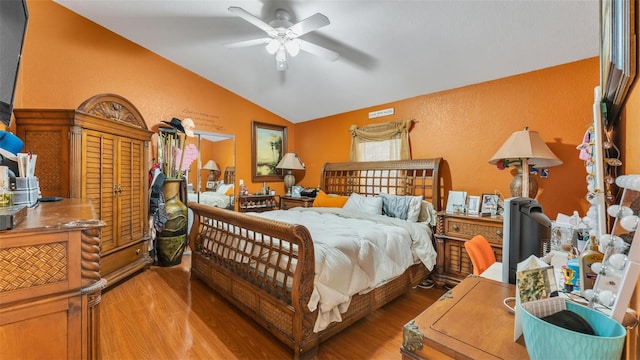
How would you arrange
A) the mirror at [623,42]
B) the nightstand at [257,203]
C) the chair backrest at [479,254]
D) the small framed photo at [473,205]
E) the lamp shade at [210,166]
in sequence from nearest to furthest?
the mirror at [623,42], the chair backrest at [479,254], the small framed photo at [473,205], the lamp shade at [210,166], the nightstand at [257,203]

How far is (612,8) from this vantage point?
71 cm

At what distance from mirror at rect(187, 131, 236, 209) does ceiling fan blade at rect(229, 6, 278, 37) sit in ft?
8.42

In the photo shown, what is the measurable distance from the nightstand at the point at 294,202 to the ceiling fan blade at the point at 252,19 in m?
2.70

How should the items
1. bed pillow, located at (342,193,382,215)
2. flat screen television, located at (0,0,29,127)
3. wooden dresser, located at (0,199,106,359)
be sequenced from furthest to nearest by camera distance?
bed pillow, located at (342,193,382,215)
flat screen television, located at (0,0,29,127)
wooden dresser, located at (0,199,106,359)

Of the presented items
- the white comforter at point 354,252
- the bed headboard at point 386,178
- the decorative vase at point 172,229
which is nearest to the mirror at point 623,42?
the white comforter at point 354,252

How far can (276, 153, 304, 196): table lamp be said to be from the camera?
16.4 ft

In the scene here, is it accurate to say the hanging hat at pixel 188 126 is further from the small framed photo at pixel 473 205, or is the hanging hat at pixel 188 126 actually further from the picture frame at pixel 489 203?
the picture frame at pixel 489 203

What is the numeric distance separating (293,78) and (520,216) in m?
3.43

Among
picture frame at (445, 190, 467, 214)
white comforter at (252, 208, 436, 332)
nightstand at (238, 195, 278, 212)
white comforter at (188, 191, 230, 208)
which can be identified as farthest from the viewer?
nightstand at (238, 195, 278, 212)

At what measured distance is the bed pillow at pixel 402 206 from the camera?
10.5 feet

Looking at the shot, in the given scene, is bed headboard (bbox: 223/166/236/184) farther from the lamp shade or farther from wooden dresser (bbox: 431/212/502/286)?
wooden dresser (bbox: 431/212/502/286)

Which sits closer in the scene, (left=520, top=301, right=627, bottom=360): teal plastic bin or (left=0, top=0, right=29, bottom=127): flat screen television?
(left=520, top=301, right=627, bottom=360): teal plastic bin

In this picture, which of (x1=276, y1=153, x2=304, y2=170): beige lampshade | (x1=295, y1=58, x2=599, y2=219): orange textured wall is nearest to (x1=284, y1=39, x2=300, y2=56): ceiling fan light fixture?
(x1=295, y1=58, x2=599, y2=219): orange textured wall

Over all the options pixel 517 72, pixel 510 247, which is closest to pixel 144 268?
pixel 510 247
